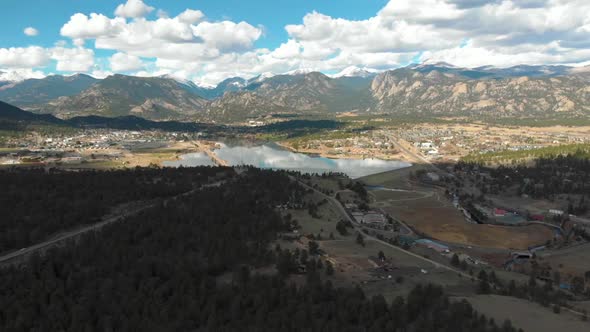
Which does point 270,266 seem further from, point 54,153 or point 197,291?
point 54,153

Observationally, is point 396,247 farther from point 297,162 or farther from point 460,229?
point 297,162

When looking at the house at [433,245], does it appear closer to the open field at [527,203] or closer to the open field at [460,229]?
the open field at [460,229]

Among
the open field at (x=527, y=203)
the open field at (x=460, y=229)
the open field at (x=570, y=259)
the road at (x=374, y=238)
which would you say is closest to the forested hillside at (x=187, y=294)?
the road at (x=374, y=238)

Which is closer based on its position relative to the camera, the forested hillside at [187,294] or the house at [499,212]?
the forested hillside at [187,294]

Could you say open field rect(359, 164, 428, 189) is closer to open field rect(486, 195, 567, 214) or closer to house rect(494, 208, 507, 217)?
open field rect(486, 195, 567, 214)

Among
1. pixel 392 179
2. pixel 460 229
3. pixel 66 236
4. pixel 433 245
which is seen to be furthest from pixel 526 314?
pixel 392 179

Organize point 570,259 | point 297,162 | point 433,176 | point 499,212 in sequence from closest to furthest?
point 570,259 < point 499,212 < point 433,176 < point 297,162

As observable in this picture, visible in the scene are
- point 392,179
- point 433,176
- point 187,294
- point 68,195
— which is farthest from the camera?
point 433,176
